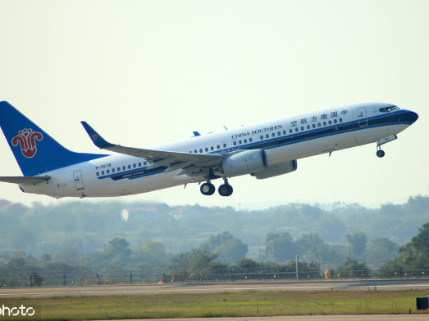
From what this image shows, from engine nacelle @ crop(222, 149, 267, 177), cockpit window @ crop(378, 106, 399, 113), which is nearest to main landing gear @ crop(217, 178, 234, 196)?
engine nacelle @ crop(222, 149, 267, 177)

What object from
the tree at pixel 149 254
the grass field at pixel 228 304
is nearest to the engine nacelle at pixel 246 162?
the grass field at pixel 228 304

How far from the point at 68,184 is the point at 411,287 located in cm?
2886

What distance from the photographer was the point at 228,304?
36219mm

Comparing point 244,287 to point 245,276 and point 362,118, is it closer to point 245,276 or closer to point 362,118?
point 245,276

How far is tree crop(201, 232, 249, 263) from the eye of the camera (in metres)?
146

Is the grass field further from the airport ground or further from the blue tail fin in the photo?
the blue tail fin

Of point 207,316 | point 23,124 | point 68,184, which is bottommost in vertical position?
point 207,316

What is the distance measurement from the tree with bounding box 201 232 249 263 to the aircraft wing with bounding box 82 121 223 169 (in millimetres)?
101628

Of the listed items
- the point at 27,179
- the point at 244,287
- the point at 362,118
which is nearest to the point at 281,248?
the point at 244,287

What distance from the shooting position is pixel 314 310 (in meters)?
31.9

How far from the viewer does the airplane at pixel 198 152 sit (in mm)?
42219

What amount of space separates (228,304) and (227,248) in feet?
366

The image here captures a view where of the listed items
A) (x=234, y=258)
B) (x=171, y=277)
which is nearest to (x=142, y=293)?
(x=171, y=277)

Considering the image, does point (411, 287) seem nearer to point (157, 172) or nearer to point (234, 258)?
point (157, 172)
